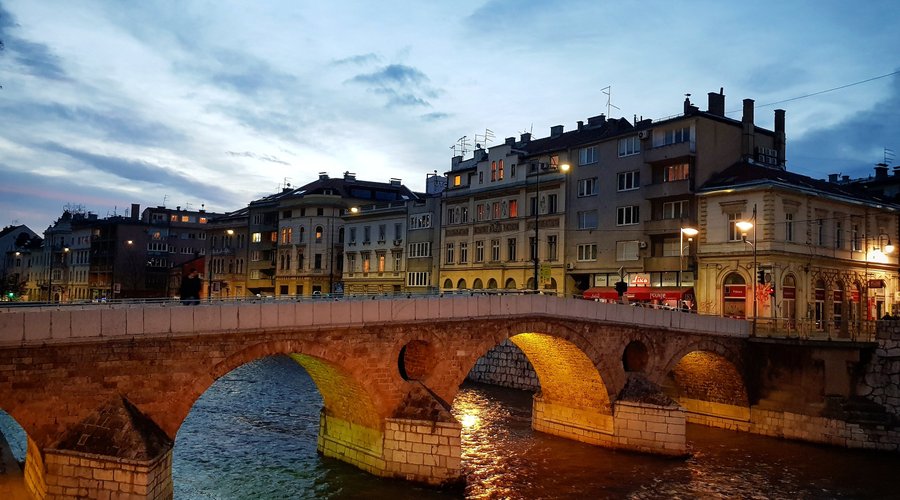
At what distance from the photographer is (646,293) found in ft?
154

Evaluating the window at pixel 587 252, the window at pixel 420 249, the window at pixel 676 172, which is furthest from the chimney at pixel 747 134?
the window at pixel 420 249

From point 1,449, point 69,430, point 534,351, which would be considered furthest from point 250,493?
point 534,351

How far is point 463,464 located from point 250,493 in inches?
317

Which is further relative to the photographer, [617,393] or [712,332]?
[712,332]

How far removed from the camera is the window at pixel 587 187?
5162 centimetres

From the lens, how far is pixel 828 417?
3338 centimetres

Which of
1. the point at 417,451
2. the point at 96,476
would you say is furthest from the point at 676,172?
the point at 96,476

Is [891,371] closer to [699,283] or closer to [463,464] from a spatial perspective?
[699,283]

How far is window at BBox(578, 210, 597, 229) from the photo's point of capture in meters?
51.3

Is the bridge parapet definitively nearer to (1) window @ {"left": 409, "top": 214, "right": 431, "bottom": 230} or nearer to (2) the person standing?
(2) the person standing

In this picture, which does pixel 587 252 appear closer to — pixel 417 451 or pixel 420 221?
pixel 420 221

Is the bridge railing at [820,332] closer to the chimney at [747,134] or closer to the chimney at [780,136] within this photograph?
the chimney at [747,134]

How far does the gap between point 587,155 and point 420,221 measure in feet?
60.0

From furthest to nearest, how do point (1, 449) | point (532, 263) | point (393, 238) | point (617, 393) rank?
point (393, 238)
point (532, 263)
point (617, 393)
point (1, 449)
